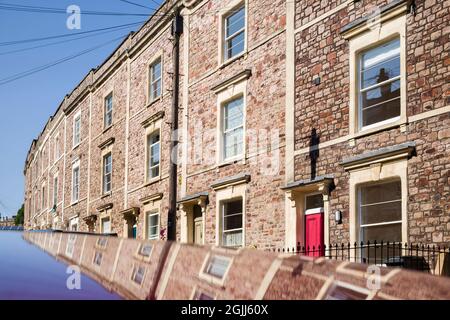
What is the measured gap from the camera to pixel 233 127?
1970 cm

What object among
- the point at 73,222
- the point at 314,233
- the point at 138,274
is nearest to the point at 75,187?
the point at 73,222

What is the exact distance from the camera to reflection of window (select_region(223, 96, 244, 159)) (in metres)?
19.3

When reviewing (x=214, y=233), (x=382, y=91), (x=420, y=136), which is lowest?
(x=214, y=233)

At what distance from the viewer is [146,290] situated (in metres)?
3.15

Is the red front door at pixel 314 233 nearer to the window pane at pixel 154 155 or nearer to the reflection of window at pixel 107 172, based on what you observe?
the window pane at pixel 154 155

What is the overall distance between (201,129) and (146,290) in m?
18.0

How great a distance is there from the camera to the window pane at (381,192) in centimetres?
1384

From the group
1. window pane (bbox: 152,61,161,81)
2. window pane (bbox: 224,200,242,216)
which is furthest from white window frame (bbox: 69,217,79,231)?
window pane (bbox: 224,200,242,216)

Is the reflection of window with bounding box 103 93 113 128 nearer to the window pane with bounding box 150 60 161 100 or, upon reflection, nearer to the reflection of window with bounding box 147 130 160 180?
the window pane with bounding box 150 60 161 100

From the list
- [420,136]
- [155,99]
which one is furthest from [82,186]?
[420,136]

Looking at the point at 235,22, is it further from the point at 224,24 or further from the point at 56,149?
the point at 56,149

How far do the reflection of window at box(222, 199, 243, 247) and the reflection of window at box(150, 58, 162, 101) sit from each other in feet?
22.3

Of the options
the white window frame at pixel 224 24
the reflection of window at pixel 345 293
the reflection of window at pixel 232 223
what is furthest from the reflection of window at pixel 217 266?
the white window frame at pixel 224 24
